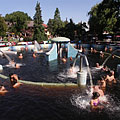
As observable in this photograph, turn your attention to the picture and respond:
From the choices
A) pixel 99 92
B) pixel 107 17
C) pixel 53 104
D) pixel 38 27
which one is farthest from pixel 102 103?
pixel 38 27

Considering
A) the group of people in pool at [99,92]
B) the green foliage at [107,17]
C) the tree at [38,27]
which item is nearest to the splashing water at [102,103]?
the group of people in pool at [99,92]

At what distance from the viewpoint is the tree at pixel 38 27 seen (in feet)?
170

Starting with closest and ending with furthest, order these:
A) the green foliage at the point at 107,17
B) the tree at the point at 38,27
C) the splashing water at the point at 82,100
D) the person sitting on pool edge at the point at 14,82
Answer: the splashing water at the point at 82,100 < the person sitting on pool edge at the point at 14,82 < the green foliage at the point at 107,17 < the tree at the point at 38,27

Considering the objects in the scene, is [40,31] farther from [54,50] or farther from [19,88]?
[19,88]

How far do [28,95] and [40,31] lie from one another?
152 ft

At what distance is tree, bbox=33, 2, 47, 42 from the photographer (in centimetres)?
5175

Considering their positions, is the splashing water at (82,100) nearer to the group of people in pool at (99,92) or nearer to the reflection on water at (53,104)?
the reflection on water at (53,104)

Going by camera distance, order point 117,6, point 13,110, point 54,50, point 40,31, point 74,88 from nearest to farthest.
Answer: point 13,110 < point 74,88 < point 54,50 < point 117,6 < point 40,31

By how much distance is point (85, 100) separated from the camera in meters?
9.04

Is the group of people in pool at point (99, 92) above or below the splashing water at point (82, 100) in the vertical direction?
above

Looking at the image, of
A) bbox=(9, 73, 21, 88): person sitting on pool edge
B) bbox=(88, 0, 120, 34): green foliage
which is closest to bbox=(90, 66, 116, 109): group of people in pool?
bbox=(9, 73, 21, 88): person sitting on pool edge

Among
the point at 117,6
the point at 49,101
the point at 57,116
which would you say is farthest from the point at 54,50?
the point at 117,6

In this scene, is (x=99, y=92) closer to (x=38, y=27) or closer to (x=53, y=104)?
(x=53, y=104)

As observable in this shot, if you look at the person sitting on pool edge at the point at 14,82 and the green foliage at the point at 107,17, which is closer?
the person sitting on pool edge at the point at 14,82
